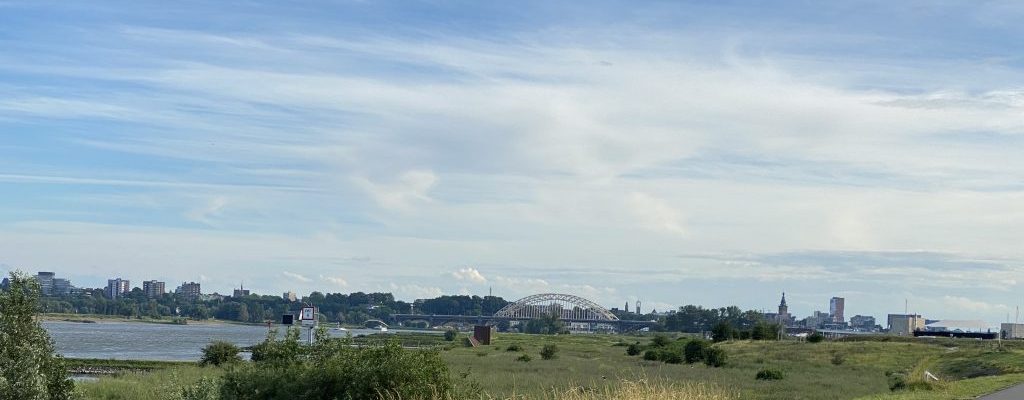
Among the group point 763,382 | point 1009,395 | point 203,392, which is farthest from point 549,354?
point 203,392

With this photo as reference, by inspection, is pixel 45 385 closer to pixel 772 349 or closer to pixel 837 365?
pixel 837 365

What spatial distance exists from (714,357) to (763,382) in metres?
21.1

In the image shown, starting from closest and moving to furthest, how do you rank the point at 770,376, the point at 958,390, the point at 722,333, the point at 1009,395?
the point at 1009,395 < the point at 958,390 < the point at 770,376 < the point at 722,333

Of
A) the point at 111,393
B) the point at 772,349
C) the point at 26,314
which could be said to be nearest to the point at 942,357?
the point at 772,349

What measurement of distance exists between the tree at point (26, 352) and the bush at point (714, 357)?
154 feet

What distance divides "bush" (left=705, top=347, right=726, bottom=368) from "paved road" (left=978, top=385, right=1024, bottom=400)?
35.8 metres

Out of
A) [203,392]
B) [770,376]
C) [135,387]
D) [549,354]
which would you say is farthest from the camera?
[549,354]

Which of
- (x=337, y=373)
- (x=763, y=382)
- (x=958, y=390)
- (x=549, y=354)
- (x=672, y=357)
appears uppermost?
(x=337, y=373)

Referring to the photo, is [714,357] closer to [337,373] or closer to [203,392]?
[203,392]

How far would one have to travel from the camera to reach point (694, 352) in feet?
245

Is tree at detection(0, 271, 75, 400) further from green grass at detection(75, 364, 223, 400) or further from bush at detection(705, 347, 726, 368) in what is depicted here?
bush at detection(705, 347, 726, 368)

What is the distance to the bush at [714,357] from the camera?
2749 inches

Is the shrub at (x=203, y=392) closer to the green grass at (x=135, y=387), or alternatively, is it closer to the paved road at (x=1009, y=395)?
the green grass at (x=135, y=387)

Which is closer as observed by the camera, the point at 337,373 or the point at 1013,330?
the point at 337,373
